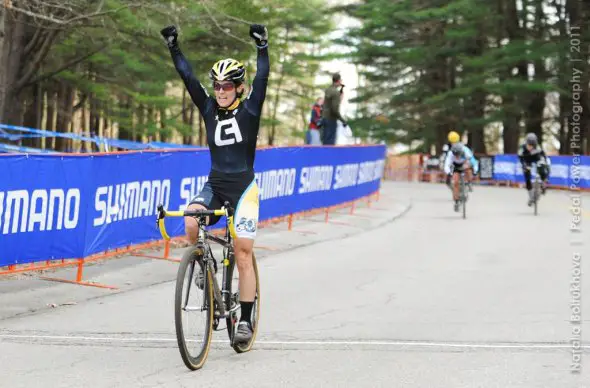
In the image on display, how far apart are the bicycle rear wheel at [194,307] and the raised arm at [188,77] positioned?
125 centimetres

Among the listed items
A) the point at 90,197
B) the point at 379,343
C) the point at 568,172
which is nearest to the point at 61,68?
the point at 90,197

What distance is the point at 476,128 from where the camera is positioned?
200 feet

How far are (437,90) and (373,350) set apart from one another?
192ft

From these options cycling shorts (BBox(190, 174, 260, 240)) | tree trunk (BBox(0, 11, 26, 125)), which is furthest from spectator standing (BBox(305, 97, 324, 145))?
cycling shorts (BBox(190, 174, 260, 240))

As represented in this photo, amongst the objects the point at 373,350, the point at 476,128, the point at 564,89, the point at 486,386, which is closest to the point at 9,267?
the point at 373,350

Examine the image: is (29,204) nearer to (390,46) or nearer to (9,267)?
(9,267)

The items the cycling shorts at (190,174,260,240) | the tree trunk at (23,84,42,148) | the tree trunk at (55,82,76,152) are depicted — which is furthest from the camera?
the tree trunk at (55,82,76,152)

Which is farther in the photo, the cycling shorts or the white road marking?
the white road marking

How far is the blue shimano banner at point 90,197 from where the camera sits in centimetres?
1070

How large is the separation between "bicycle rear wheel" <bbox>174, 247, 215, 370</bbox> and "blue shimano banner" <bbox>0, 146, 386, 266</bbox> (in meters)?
3.92

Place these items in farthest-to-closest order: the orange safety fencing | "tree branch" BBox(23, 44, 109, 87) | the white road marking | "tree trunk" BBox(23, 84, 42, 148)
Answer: "tree trunk" BBox(23, 84, 42, 148)
"tree branch" BBox(23, 44, 109, 87)
the orange safety fencing
the white road marking

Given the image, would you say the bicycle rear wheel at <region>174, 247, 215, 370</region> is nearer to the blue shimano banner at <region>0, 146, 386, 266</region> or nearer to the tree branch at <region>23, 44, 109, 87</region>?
the blue shimano banner at <region>0, 146, 386, 266</region>

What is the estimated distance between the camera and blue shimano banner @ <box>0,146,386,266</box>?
10703mm

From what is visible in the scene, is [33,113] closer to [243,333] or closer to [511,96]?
[511,96]
